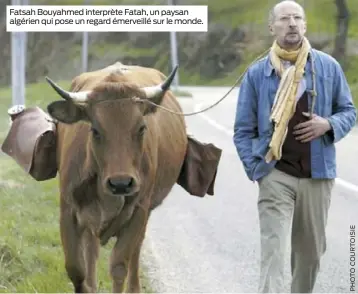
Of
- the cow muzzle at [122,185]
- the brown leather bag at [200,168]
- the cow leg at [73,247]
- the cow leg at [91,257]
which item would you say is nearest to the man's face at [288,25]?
the cow muzzle at [122,185]

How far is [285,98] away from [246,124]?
0.40 meters

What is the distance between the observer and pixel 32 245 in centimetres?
966

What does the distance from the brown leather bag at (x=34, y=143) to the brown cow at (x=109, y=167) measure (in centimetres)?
16

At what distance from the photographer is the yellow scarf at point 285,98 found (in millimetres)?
6863

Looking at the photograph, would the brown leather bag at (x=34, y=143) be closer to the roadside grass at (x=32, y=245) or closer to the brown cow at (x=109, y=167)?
the brown cow at (x=109, y=167)

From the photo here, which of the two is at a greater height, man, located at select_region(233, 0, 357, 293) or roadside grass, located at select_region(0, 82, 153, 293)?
man, located at select_region(233, 0, 357, 293)

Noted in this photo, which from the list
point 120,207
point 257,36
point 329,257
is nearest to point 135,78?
point 120,207

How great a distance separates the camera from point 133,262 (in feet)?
28.7

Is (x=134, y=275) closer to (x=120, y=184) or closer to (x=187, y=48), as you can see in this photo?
(x=120, y=184)

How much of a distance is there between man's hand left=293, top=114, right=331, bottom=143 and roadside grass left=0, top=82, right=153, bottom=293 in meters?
2.56

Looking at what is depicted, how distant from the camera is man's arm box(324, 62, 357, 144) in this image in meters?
7.01

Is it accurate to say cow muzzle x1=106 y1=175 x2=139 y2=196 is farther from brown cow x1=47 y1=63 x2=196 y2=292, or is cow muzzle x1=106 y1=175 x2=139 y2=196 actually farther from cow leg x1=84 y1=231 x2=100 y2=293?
cow leg x1=84 y1=231 x2=100 y2=293

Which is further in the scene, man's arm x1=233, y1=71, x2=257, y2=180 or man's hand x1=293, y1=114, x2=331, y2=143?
man's arm x1=233, y1=71, x2=257, y2=180

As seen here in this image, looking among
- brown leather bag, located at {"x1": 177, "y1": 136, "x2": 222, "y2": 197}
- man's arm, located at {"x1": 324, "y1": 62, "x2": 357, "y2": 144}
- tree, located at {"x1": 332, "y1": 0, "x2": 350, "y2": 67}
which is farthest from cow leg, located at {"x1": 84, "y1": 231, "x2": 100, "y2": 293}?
tree, located at {"x1": 332, "y1": 0, "x2": 350, "y2": 67}
